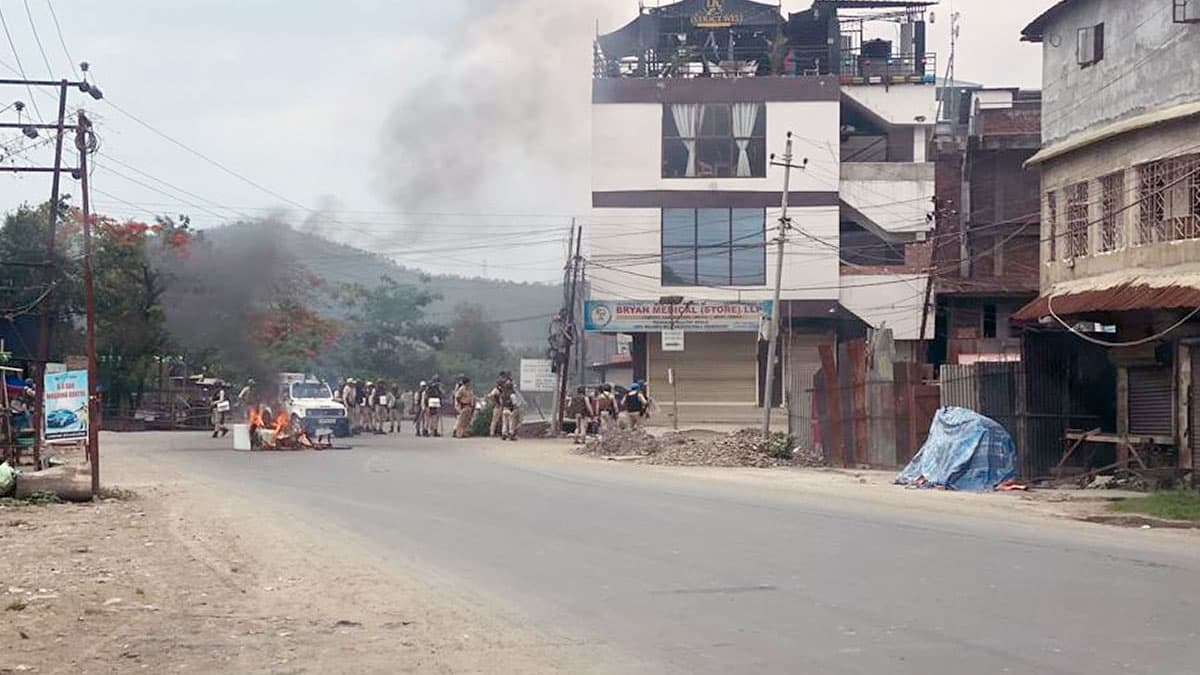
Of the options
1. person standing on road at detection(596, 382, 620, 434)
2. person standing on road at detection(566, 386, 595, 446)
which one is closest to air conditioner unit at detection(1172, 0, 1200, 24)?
person standing on road at detection(596, 382, 620, 434)

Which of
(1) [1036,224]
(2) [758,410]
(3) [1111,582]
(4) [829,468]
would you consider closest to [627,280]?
(2) [758,410]

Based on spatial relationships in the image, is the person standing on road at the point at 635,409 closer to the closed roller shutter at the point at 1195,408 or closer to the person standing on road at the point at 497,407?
the person standing on road at the point at 497,407

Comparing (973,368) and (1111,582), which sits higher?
(973,368)

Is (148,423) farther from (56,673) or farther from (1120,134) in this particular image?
(56,673)

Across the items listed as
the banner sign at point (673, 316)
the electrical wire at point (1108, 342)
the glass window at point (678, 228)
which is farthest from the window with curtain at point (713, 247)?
the electrical wire at point (1108, 342)

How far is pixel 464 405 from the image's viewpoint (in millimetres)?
43500

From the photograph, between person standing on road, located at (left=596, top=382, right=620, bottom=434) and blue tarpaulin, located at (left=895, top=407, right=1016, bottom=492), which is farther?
person standing on road, located at (left=596, top=382, right=620, bottom=434)

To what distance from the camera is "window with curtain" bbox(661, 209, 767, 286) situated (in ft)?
179

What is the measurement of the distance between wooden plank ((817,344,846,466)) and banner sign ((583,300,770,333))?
2344 centimetres

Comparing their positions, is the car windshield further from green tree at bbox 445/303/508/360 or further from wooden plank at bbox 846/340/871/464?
green tree at bbox 445/303/508/360

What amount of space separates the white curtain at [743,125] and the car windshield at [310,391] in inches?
762

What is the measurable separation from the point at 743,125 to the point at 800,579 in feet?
149

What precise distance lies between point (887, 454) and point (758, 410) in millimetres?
27432

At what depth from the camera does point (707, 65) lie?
189 ft
